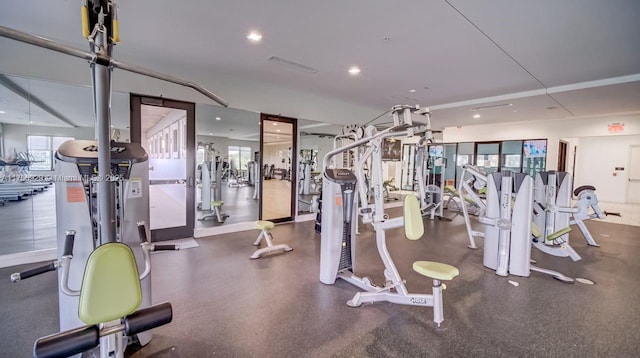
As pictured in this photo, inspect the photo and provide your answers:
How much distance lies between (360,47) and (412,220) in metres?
2.36

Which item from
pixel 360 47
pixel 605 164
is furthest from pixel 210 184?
pixel 605 164

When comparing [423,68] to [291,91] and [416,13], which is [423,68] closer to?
[416,13]

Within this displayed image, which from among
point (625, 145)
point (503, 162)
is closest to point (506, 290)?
point (503, 162)

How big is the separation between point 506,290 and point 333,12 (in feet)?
11.5

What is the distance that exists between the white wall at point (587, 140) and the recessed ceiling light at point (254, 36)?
9.85 meters

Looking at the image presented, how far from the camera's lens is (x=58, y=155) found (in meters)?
1.55

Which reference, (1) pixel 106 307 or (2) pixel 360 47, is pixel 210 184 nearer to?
(2) pixel 360 47

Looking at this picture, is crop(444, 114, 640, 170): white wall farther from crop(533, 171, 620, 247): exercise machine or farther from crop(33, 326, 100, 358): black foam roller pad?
crop(33, 326, 100, 358): black foam roller pad

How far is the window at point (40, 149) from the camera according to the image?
3.69 metres

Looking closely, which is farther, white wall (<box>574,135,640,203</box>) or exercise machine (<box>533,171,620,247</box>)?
white wall (<box>574,135,640,203</box>)

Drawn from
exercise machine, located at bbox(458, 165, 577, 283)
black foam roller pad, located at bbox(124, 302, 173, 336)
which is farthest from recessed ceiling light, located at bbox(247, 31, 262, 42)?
exercise machine, located at bbox(458, 165, 577, 283)

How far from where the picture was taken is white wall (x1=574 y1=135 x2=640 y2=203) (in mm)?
9500

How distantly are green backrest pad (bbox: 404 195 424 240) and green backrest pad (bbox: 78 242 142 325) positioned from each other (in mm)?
2056

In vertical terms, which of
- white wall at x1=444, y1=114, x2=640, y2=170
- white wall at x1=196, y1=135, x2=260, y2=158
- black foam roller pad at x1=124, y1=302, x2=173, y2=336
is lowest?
black foam roller pad at x1=124, y1=302, x2=173, y2=336
